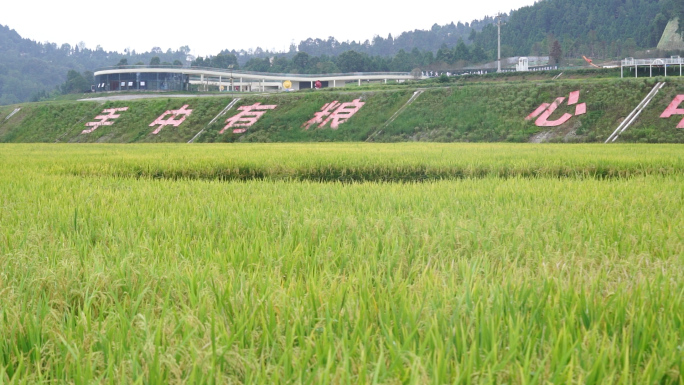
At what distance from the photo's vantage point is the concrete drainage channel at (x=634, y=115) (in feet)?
88.5

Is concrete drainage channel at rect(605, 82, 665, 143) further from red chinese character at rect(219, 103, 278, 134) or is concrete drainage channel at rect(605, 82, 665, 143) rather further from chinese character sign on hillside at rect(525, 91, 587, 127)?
red chinese character at rect(219, 103, 278, 134)

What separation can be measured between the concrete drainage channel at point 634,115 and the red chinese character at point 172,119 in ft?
89.3

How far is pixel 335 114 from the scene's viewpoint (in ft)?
122

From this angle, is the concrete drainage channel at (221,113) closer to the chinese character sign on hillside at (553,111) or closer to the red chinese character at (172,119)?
the red chinese character at (172,119)

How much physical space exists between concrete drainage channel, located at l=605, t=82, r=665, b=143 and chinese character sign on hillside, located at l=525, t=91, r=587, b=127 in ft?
7.32

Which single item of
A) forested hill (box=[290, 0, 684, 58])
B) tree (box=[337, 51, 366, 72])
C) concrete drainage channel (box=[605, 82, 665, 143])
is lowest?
concrete drainage channel (box=[605, 82, 665, 143])

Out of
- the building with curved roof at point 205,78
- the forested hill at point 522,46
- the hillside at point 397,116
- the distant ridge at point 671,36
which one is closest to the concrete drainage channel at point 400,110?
the hillside at point 397,116

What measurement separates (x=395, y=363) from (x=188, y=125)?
39.3 meters

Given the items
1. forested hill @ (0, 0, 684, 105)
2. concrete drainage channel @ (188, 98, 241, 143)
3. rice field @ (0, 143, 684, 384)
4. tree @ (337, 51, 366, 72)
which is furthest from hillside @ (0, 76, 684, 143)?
tree @ (337, 51, 366, 72)

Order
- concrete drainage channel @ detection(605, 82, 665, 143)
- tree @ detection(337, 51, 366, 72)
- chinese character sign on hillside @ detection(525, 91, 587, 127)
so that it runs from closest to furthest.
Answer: concrete drainage channel @ detection(605, 82, 665, 143) → chinese character sign on hillside @ detection(525, 91, 587, 127) → tree @ detection(337, 51, 366, 72)

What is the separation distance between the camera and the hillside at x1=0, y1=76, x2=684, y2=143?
28984mm

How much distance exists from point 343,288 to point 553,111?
31093mm

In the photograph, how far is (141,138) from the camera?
123 ft

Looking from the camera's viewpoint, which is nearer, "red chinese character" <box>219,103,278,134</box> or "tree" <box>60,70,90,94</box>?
"red chinese character" <box>219,103,278,134</box>
